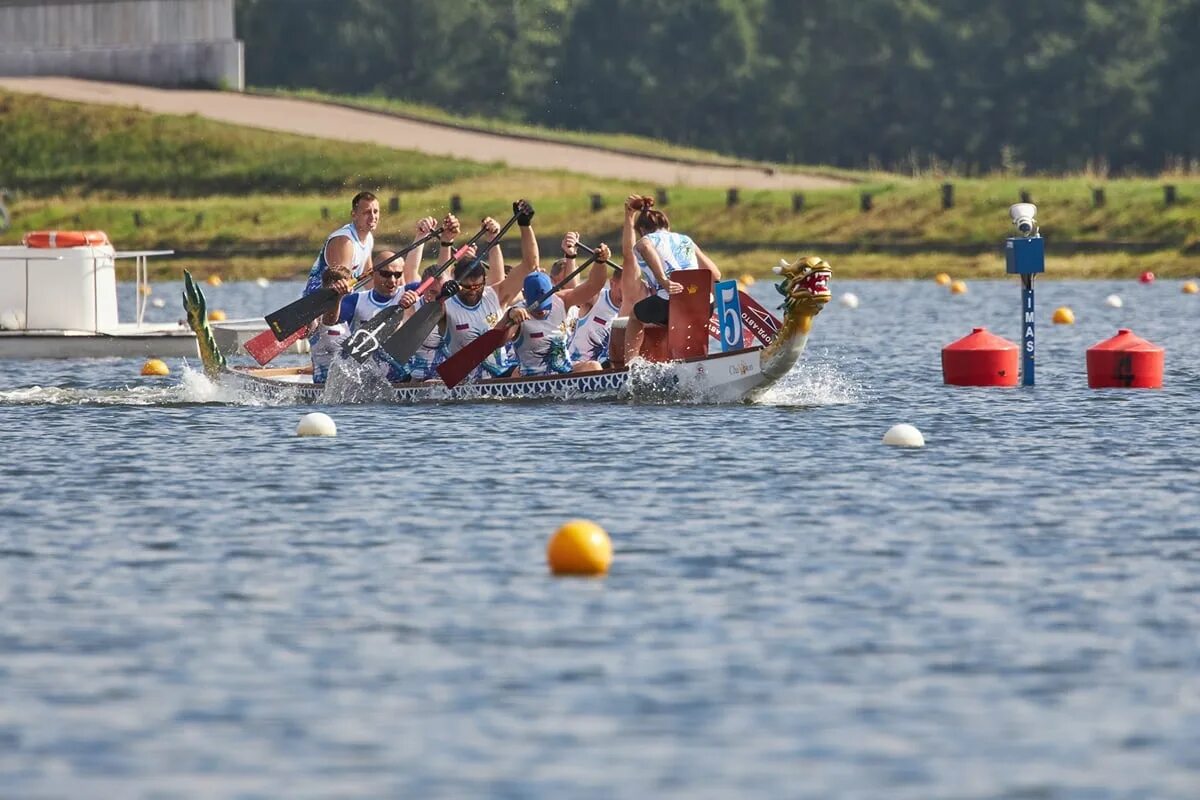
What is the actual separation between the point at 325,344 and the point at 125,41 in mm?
67482

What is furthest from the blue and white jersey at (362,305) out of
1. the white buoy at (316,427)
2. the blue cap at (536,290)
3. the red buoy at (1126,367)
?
the red buoy at (1126,367)

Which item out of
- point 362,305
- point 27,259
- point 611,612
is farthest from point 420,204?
point 611,612

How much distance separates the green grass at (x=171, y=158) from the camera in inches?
2810

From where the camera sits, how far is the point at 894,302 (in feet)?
143

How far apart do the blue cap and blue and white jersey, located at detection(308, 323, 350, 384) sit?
1.86m

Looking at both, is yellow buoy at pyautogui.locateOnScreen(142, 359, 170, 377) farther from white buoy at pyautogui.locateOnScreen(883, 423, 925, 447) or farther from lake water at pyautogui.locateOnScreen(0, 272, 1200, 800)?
white buoy at pyautogui.locateOnScreen(883, 423, 925, 447)

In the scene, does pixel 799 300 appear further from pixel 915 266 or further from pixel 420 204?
pixel 420 204

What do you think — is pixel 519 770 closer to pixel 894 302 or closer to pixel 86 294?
A: pixel 86 294

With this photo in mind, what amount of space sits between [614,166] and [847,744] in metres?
62.1

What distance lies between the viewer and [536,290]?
22.2 metres

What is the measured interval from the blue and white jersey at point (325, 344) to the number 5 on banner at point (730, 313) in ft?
11.9

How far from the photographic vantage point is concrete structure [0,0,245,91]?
86.9m

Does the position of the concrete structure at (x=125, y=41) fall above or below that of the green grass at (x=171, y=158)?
above

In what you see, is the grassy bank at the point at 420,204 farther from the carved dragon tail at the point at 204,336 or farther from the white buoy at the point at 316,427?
the white buoy at the point at 316,427
